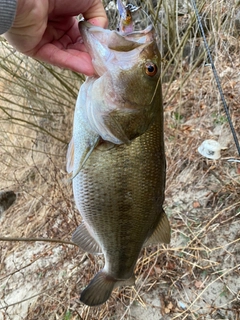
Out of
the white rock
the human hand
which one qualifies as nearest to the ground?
the white rock

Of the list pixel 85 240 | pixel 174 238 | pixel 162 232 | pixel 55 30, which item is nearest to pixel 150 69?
pixel 55 30

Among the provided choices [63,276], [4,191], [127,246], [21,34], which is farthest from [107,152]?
[4,191]

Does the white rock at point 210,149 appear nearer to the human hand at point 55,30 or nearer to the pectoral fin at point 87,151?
the human hand at point 55,30

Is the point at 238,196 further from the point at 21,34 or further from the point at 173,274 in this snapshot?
the point at 21,34

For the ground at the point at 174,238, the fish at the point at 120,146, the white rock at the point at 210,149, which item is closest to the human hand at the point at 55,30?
the fish at the point at 120,146

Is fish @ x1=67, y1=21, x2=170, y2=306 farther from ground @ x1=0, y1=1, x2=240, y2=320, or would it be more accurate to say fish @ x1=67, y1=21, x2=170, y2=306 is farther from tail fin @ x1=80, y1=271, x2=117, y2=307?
ground @ x1=0, y1=1, x2=240, y2=320

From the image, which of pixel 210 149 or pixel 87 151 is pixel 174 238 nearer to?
pixel 210 149
